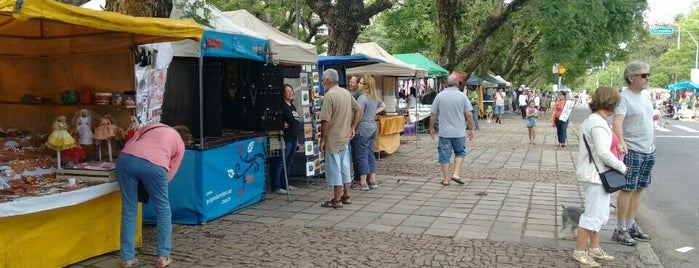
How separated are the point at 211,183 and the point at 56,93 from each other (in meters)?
1.84

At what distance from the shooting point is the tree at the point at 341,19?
11.6 meters

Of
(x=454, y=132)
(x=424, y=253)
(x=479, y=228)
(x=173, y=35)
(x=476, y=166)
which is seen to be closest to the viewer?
(x=173, y=35)

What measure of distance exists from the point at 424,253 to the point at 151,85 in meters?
3.17

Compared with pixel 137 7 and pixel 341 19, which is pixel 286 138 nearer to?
pixel 137 7

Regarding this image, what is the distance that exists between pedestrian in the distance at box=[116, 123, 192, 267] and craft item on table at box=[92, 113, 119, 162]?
2.54 feet

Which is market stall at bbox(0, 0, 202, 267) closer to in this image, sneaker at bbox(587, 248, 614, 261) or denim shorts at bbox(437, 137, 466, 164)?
sneaker at bbox(587, 248, 614, 261)

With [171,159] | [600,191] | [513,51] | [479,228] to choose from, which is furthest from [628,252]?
[513,51]

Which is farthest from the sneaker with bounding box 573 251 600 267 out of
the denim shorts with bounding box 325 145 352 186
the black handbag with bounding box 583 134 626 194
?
the denim shorts with bounding box 325 145 352 186

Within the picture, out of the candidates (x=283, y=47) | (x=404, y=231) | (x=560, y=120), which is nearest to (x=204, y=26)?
(x=283, y=47)

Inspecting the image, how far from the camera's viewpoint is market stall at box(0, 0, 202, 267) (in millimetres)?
4027

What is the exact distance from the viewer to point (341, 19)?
38.1 feet

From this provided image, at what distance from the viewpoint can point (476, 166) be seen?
437 inches

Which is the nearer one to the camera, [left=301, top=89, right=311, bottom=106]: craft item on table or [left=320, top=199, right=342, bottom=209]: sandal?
[left=320, top=199, right=342, bottom=209]: sandal

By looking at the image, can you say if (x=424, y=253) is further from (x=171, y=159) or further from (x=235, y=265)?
(x=171, y=159)
